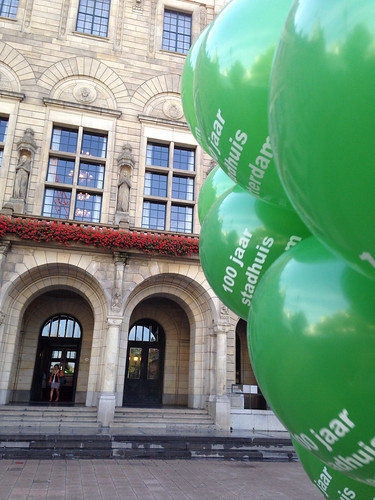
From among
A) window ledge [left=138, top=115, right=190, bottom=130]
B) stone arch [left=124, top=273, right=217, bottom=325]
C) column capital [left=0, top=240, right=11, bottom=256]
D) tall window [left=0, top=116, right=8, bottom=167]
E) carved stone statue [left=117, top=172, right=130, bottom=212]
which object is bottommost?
stone arch [left=124, top=273, right=217, bottom=325]

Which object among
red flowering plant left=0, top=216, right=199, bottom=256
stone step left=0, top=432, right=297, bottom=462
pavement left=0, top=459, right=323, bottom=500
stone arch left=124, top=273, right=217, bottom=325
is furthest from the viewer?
stone arch left=124, top=273, right=217, bottom=325

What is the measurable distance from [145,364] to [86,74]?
40.7 ft

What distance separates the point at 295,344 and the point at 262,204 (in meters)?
1.07

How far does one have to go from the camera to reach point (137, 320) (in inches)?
712

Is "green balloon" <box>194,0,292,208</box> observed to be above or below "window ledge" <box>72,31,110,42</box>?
below

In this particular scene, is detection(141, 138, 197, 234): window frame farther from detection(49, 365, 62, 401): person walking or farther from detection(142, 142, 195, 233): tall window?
detection(49, 365, 62, 401): person walking

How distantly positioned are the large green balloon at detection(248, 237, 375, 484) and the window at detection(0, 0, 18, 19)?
19405 millimetres

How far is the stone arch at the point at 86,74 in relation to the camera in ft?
53.3

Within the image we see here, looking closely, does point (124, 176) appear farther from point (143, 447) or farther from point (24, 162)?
point (143, 447)

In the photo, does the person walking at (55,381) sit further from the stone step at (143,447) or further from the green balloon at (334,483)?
the green balloon at (334,483)

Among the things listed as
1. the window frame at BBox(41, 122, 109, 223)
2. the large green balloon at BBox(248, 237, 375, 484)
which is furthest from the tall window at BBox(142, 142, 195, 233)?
the large green balloon at BBox(248, 237, 375, 484)

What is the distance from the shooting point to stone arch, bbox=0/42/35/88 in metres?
15.9

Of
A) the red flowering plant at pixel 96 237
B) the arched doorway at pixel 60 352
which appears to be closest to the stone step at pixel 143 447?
the red flowering plant at pixel 96 237

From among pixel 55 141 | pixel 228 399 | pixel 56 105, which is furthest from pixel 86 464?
pixel 56 105
